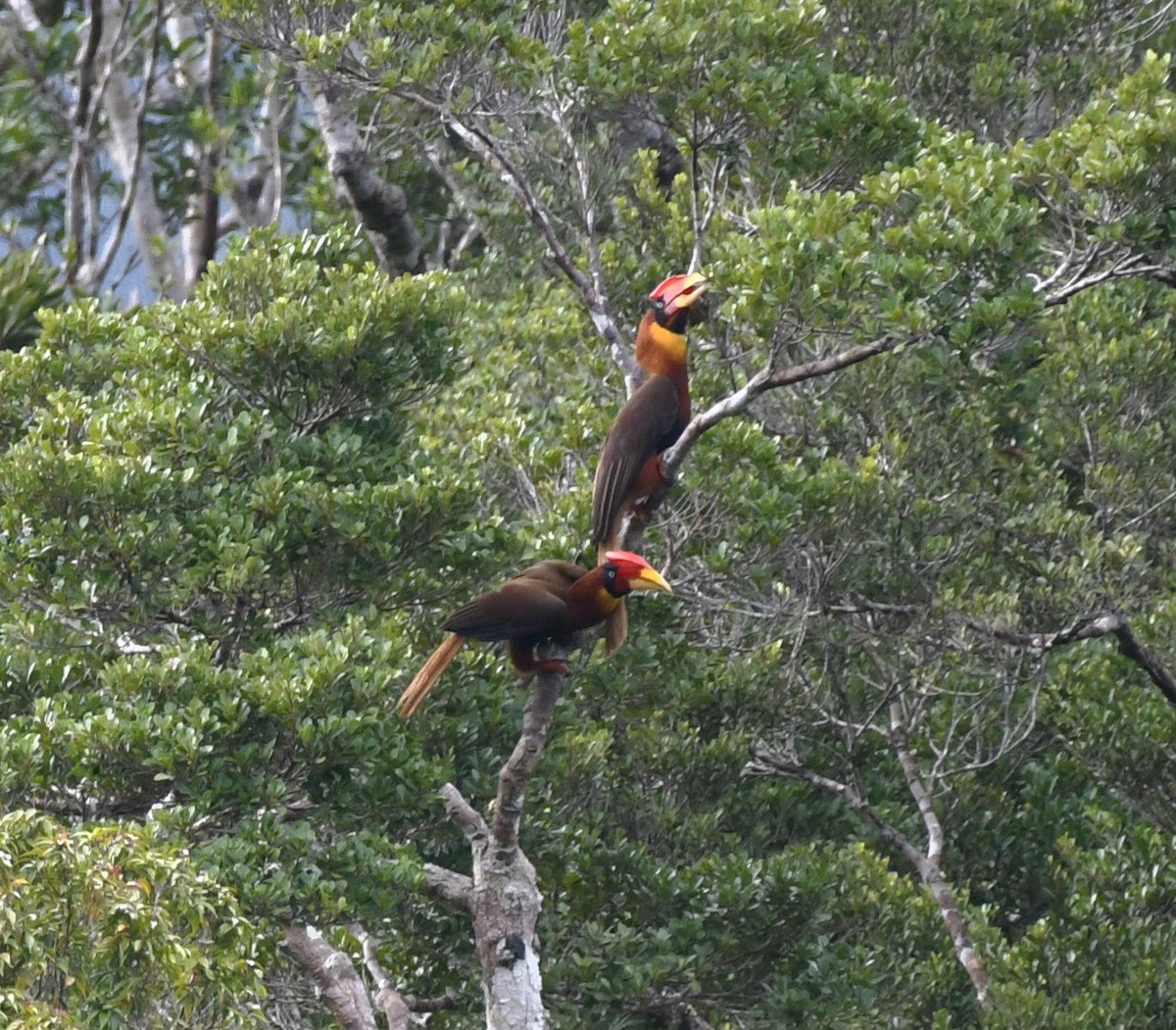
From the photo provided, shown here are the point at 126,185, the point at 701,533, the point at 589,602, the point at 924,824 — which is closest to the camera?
the point at 589,602

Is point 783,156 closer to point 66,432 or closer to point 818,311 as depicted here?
point 818,311

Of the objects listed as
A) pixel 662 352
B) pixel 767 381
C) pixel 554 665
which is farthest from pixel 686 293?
pixel 554 665

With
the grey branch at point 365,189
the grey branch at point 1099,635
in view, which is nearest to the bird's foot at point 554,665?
the grey branch at point 1099,635

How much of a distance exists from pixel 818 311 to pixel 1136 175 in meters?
1.18

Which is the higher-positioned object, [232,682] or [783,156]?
[783,156]

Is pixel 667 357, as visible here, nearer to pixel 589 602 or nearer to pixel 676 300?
pixel 676 300

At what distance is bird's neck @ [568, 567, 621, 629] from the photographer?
6.82 meters

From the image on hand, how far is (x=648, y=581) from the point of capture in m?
6.58

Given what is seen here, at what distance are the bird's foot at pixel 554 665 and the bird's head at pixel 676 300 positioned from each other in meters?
1.55

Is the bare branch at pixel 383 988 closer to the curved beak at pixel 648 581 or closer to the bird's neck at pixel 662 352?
the curved beak at pixel 648 581

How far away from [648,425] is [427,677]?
1.19m

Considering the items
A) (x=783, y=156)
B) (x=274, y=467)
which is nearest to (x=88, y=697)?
(x=274, y=467)

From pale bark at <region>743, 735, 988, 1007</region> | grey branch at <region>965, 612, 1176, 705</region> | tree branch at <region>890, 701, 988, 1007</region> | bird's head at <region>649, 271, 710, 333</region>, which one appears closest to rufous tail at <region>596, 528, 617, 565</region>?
bird's head at <region>649, 271, 710, 333</region>

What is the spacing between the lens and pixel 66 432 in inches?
298
